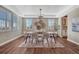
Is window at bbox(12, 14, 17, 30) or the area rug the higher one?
window at bbox(12, 14, 17, 30)

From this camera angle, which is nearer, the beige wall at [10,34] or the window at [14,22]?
the beige wall at [10,34]

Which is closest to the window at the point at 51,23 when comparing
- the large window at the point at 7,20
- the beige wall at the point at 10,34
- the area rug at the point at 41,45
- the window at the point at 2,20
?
the area rug at the point at 41,45

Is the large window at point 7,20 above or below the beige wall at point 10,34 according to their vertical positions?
above

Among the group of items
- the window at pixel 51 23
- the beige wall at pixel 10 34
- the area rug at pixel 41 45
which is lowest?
the area rug at pixel 41 45

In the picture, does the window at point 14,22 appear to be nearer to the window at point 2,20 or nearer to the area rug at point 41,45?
the window at point 2,20

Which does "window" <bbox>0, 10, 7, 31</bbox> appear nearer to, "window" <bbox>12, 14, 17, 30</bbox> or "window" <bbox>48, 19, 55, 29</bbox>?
"window" <bbox>12, 14, 17, 30</bbox>

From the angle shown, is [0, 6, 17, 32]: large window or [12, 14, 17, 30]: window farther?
[12, 14, 17, 30]: window

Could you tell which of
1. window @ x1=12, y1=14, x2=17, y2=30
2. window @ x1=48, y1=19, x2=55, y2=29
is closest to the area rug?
window @ x1=48, y1=19, x2=55, y2=29

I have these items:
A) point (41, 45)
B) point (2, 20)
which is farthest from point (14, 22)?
point (41, 45)

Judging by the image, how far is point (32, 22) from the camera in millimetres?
6203

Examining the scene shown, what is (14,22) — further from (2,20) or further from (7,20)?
(2,20)

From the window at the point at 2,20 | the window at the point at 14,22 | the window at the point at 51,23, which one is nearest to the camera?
the window at the point at 2,20
